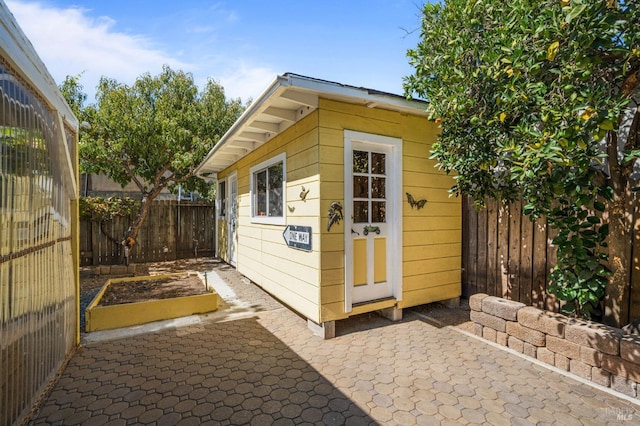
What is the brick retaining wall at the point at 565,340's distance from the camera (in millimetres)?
2295

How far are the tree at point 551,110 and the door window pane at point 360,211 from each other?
1079 mm

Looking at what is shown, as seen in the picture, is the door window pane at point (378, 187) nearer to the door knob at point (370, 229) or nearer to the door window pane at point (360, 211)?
the door window pane at point (360, 211)

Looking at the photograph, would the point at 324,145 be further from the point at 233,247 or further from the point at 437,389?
the point at 233,247

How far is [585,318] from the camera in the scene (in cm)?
276

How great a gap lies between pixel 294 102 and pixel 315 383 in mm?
2927

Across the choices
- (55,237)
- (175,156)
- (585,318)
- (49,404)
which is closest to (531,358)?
(585,318)

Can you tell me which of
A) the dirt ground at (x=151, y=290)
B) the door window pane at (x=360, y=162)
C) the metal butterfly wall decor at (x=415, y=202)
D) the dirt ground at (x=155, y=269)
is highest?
the door window pane at (x=360, y=162)

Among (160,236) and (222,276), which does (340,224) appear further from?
(160,236)

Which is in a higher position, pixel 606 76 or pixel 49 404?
pixel 606 76

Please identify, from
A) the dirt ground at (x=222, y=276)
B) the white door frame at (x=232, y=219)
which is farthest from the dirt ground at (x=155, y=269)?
the white door frame at (x=232, y=219)

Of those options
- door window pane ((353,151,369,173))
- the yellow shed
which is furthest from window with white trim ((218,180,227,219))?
door window pane ((353,151,369,173))

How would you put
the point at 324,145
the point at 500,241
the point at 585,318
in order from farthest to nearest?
the point at 500,241, the point at 324,145, the point at 585,318

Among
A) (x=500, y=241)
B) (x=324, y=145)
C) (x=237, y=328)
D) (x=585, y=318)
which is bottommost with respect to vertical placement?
(x=237, y=328)

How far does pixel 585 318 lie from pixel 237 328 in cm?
371
